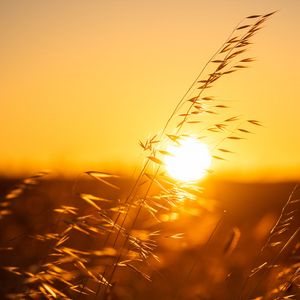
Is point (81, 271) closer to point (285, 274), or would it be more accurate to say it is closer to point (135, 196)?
point (135, 196)

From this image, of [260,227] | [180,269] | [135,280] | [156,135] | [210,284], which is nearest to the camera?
[156,135]

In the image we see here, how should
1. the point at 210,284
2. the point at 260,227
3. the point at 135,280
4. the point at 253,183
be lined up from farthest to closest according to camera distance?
the point at 253,183
the point at 135,280
the point at 260,227
the point at 210,284

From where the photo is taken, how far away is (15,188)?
2141 millimetres

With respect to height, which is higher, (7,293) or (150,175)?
(150,175)

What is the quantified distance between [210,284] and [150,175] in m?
0.99

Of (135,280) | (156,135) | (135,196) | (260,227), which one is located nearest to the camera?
(135,196)

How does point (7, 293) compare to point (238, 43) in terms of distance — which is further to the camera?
point (238, 43)

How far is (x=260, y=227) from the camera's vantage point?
3.47m

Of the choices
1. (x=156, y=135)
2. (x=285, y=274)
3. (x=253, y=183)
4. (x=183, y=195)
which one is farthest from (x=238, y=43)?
(x=253, y=183)

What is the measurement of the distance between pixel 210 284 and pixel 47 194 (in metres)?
1.09

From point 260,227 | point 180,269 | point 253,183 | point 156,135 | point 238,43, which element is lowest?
point 253,183

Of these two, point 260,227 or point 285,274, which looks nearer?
point 285,274

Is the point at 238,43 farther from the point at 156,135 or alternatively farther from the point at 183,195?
the point at 183,195

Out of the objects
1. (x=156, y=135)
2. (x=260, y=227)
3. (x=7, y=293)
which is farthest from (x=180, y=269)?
(x=7, y=293)
